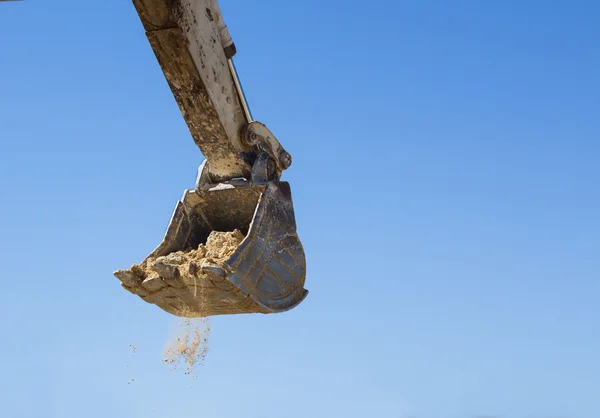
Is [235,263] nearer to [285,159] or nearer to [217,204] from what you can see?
[217,204]

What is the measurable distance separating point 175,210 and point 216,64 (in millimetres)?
1405

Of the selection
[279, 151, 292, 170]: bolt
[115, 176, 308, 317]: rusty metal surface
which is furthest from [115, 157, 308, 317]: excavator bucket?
[279, 151, 292, 170]: bolt

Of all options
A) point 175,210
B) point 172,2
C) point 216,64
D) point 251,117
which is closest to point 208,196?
point 175,210

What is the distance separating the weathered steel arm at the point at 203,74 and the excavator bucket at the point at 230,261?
0.29 m

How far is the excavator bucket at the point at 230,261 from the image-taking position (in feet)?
21.7

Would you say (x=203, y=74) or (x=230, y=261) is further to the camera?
(x=203, y=74)

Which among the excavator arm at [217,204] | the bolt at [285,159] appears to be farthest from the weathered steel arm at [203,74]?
the bolt at [285,159]

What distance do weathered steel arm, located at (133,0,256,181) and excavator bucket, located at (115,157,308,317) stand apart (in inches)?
11.5

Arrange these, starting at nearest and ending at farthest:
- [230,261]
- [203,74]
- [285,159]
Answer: [230,261]
[203,74]
[285,159]

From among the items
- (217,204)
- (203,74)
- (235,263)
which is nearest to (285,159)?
(217,204)

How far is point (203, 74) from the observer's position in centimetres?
665

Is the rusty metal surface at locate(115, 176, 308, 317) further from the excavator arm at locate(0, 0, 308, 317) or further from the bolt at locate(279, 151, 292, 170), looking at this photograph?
the bolt at locate(279, 151, 292, 170)

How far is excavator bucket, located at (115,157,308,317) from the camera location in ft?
21.7

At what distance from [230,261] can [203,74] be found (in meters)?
1.43
